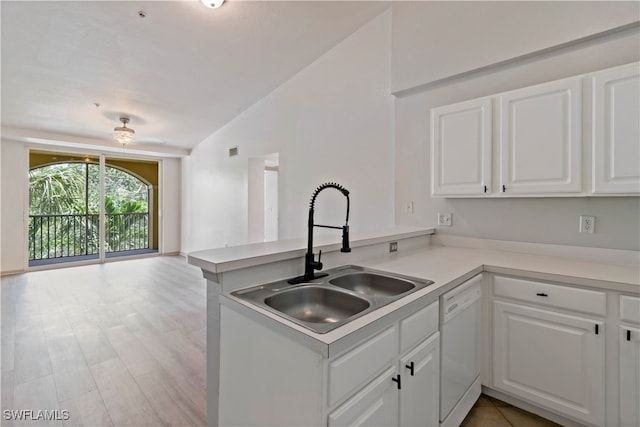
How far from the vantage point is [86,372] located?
2.27m

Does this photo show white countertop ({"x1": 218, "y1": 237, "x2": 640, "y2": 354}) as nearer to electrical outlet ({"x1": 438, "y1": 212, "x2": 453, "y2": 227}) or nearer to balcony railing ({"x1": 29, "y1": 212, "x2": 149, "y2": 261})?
electrical outlet ({"x1": 438, "y1": 212, "x2": 453, "y2": 227})

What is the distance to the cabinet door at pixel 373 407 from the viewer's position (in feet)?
3.09

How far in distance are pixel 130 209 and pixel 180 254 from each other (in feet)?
4.96

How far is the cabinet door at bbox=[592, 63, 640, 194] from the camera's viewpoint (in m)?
1.72

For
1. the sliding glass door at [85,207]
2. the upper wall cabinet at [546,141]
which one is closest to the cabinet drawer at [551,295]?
the upper wall cabinet at [546,141]

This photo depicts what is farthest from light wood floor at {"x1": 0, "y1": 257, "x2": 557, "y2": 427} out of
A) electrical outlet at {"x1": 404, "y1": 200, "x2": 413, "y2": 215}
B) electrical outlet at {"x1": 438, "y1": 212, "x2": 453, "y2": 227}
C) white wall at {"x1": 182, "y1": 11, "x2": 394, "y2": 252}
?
white wall at {"x1": 182, "y1": 11, "x2": 394, "y2": 252}

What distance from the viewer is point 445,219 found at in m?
2.82

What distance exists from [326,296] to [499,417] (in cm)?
150

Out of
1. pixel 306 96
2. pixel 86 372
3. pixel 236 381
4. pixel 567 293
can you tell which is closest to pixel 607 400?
pixel 567 293

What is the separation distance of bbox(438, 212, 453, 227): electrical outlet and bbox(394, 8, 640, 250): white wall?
40 millimetres

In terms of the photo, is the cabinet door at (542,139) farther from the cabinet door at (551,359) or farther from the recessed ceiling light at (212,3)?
the recessed ceiling light at (212,3)

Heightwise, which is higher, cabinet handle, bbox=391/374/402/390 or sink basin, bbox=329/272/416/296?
sink basin, bbox=329/272/416/296

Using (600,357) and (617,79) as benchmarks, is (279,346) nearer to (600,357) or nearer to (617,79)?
(600,357)

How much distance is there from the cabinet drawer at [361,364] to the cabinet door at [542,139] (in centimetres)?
167
